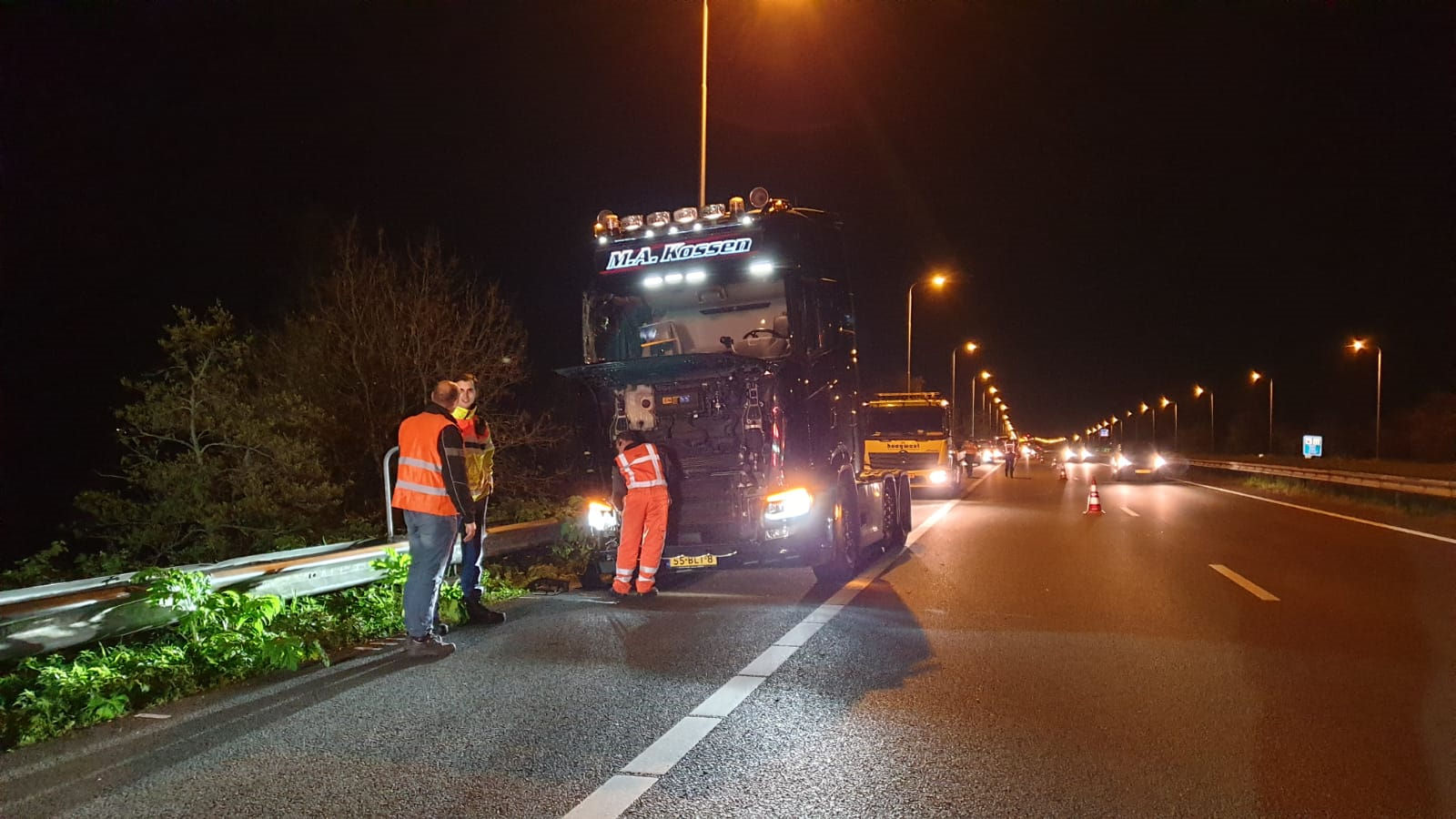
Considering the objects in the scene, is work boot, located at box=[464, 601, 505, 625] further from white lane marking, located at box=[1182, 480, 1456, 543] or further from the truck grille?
the truck grille

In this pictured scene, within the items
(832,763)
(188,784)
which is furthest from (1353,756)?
(188,784)

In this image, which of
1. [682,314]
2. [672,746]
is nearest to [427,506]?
[672,746]

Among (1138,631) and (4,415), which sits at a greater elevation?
(4,415)

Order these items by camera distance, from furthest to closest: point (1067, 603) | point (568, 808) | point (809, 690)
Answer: point (1067, 603)
point (809, 690)
point (568, 808)

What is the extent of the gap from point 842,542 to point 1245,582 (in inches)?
164

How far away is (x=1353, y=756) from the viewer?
15.1ft

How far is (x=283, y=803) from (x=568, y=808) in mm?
1167

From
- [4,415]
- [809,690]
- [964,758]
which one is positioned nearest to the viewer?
[964,758]

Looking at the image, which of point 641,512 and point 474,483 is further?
point 641,512

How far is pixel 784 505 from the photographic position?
356 inches

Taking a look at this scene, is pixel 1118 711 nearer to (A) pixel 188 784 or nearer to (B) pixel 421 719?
(B) pixel 421 719

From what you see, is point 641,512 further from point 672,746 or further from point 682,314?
point 672,746

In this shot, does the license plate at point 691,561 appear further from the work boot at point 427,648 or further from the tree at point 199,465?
the tree at point 199,465

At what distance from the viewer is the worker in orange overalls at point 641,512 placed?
8906 millimetres
